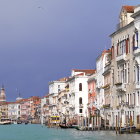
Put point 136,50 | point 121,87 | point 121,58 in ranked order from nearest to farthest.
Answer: point 136,50
point 121,58
point 121,87

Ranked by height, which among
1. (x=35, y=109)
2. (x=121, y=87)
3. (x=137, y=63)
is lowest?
(x=35, y=109)

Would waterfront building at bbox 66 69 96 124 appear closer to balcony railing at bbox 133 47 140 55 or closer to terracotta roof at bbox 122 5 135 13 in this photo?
terracotta roof at bbox 122 5 135 13

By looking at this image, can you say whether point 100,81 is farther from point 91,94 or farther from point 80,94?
point 80,94

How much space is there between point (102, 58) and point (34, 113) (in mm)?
84342

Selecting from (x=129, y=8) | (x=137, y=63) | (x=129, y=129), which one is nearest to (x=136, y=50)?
(x=137, y=63)

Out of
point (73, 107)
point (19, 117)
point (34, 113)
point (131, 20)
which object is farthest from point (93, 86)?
point (19, 117)

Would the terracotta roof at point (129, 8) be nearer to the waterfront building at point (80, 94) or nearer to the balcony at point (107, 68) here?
the balcony at point (107, 68)

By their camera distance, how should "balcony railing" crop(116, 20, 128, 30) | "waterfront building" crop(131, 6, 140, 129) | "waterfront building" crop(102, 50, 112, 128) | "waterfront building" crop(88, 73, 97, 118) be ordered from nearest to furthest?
"waterfront building" crop(131, 6, 140, 129)
"balcony railing" crop(116, 20, 128, 30)
"waterfront building" crop(102, 50, 112, 128)
"waterfront building" crop(88, 73, 97, 118)

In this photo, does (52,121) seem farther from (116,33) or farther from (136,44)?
(136,44)

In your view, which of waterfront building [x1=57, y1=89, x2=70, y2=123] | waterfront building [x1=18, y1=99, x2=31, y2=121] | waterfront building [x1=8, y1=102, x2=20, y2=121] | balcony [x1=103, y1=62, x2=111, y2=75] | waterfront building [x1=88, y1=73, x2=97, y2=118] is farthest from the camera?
waterfront building [x1=8, y1=102, x2=20, y2=121]

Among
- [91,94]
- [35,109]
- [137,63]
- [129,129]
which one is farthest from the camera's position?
[35,109]

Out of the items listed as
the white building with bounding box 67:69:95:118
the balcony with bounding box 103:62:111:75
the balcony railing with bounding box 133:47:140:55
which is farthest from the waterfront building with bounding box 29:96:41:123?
the balcony railing with bounding box 133:47:140:55

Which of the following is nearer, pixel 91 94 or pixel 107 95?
pixel 107 95

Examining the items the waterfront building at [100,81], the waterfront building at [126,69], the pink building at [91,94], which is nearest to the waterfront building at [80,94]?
the pink building at [91,94]
